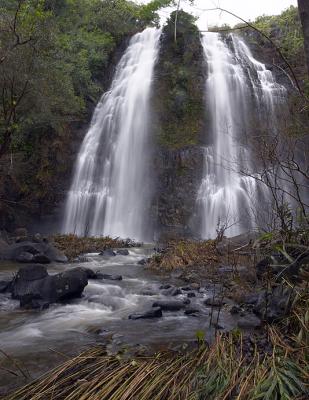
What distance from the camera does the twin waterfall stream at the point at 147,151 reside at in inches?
791

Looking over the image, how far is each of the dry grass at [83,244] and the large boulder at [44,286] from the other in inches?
250

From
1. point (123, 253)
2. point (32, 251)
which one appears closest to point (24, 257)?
point (32, 251)

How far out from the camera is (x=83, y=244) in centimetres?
1642

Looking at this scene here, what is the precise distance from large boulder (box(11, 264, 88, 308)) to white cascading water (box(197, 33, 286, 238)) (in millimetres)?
10545

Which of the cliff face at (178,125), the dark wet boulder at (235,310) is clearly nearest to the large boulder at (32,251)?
the cliff face at (178,125)

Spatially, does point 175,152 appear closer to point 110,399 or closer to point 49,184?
point 49,184

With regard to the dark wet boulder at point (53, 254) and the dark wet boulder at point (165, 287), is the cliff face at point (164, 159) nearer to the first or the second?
the dark wet boulder at point (53, 254)

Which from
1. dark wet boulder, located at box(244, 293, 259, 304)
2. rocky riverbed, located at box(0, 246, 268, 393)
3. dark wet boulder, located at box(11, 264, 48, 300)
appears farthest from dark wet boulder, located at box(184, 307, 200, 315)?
dark wet boulder, located at box(11, 264, 48, 300)

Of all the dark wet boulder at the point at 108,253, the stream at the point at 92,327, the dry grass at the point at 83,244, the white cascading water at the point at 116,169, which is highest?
the white cascading water at the point at 116,169

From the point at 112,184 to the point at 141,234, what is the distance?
339cm

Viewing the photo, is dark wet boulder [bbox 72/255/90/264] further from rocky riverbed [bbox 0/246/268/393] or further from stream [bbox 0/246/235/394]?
stream [bbox 0/246/235/394]

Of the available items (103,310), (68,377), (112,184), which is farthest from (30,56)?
(68,377)

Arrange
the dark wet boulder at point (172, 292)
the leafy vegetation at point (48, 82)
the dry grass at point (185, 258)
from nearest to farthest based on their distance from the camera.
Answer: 1. the dark wet boulder at point (172, 292)
2. the dry grass at point (185, 258)
3. the leafy vegetation at point (48, 82)

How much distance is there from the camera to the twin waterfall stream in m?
20.1
